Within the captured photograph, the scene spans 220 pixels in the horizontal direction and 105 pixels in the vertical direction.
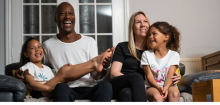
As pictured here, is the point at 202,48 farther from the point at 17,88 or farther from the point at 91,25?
the point at 17,88

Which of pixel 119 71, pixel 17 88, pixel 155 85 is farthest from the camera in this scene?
pixel 119 71

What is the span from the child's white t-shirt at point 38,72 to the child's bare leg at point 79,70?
0.22m

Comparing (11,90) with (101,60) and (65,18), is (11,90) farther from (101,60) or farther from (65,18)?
(65,18)

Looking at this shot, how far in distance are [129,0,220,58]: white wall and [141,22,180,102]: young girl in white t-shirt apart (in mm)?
1616

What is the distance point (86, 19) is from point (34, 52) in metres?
1.68

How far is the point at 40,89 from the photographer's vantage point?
5.25 ft

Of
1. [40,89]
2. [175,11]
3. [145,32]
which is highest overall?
[175,11]

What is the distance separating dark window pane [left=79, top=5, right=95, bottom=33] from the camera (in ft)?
11.4

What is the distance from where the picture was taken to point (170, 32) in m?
1.93

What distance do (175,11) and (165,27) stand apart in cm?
177

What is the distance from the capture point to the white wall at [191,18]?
137 inches

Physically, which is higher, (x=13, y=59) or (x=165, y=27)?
(x=165, y=27)

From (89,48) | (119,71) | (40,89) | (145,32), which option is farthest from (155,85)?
(40,89)

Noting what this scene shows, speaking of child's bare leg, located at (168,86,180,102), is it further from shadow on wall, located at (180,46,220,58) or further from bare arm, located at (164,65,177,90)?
shadow on wall, located at (180,46,220,58)
